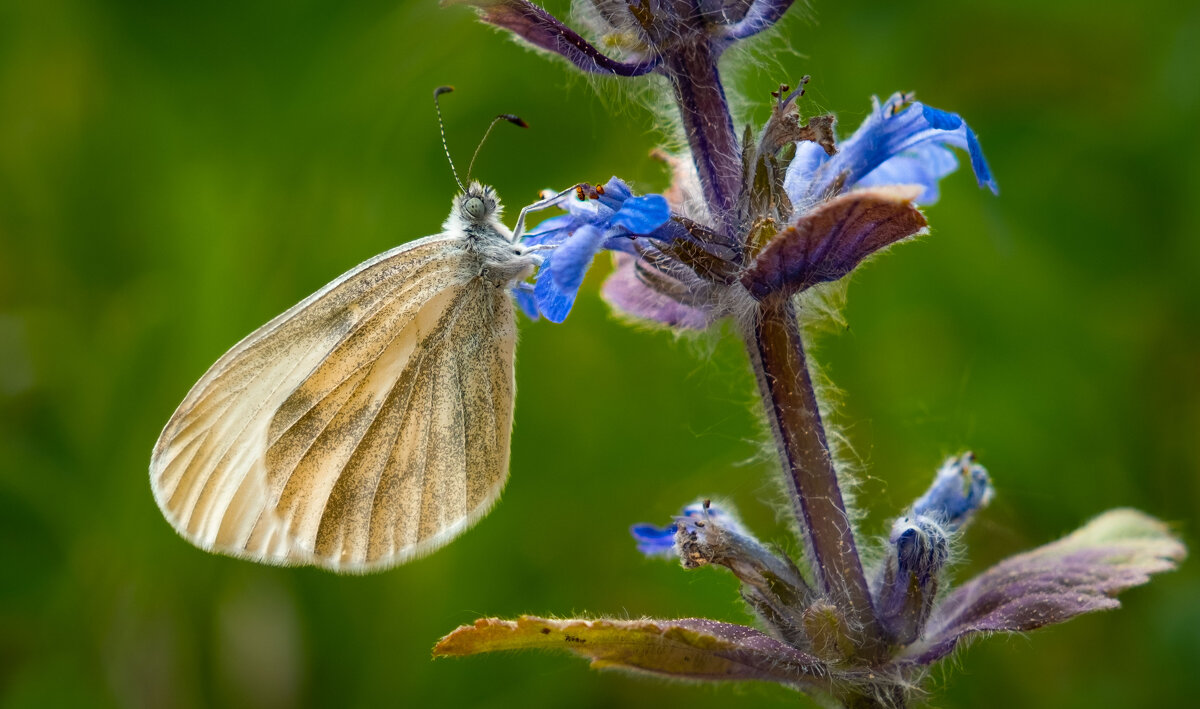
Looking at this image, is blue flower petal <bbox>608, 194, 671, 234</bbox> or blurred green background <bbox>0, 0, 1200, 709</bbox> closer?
blue flower petal <bbox>608, 194, 671, 234</bbox>

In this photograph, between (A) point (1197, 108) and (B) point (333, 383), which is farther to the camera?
(A) point (1197, 108)

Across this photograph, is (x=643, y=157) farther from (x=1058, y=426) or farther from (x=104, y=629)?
(x=104, y=629)

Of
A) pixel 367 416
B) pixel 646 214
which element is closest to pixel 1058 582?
pixel 646 214

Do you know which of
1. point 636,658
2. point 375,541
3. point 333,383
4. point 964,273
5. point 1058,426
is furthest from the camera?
point 964,273

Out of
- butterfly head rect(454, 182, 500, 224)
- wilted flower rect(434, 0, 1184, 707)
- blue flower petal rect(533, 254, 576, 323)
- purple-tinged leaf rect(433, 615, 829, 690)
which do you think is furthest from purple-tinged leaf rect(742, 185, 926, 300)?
butterfly head rect(454, 182, 500, 224)

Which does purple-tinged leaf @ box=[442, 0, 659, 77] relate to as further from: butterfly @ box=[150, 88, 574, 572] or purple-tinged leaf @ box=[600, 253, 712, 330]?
butterfly @ box=[150, 88, 574, 572]

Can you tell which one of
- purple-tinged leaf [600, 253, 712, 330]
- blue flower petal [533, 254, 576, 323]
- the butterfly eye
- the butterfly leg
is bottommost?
blue flower petal [533, 254, 576, 323]

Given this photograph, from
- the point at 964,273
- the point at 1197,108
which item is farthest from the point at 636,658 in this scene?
the point at 1197,108
